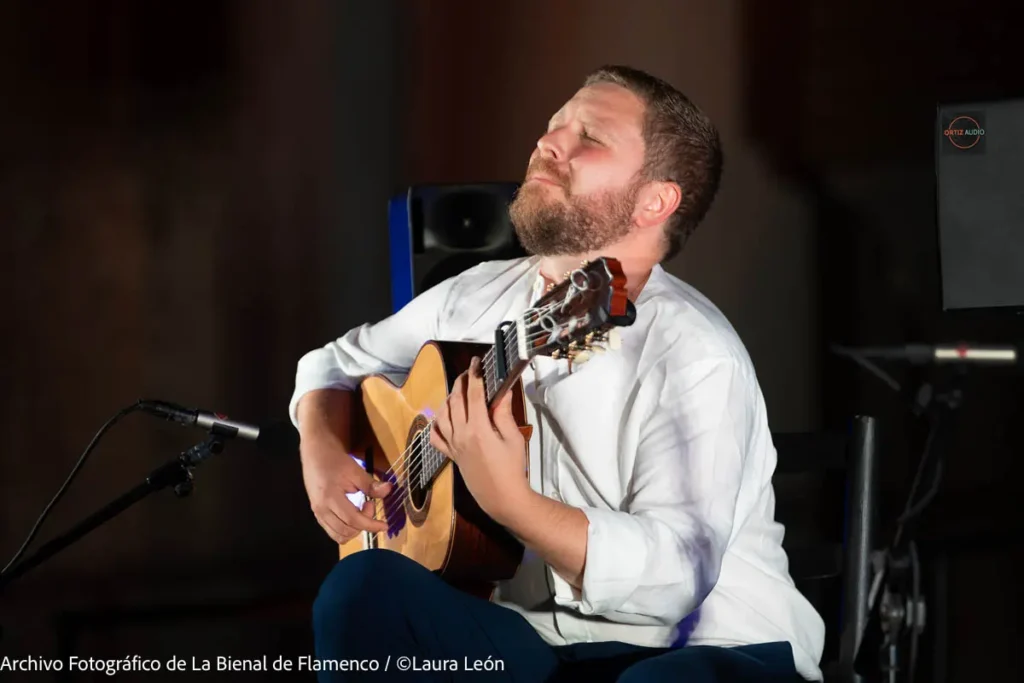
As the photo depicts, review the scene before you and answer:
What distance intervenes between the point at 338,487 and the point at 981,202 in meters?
1.28

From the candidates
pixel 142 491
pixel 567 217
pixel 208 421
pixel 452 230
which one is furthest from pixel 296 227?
pixel 567 217

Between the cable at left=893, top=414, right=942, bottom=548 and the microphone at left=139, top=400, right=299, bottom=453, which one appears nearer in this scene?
the microphone at left=139, top=400, right=299, bottom=453

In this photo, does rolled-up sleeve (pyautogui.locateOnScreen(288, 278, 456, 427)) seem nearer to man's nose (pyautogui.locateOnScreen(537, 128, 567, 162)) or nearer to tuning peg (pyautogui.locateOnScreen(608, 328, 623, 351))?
man's nose (pyautogui.locateOnScreen(537, 128, 567, 162))

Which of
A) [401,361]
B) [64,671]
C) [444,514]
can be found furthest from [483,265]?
[64,671]

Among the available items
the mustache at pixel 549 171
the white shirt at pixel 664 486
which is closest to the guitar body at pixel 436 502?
the white shirt at pixel 664 486

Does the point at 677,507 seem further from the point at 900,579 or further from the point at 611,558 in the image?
the point at 900,579

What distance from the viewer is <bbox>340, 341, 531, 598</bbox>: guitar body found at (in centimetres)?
158

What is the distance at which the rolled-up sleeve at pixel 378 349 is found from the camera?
6.71 ft

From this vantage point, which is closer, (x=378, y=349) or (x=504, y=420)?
(x=504, y=420)

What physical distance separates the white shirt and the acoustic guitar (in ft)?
0.47

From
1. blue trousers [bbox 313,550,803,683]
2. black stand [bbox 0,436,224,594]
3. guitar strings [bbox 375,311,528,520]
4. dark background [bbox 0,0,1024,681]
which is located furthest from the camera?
dark background [bbox 0,0,1024,681]

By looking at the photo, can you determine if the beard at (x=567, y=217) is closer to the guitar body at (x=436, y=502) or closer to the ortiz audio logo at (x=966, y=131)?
the guitar body at (x=436, y=502)

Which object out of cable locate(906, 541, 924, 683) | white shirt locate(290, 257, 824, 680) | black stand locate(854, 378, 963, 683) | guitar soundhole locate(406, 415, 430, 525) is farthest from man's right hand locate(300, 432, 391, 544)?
cable locate(906, 541, 924, 683)

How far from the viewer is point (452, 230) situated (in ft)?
7.30
